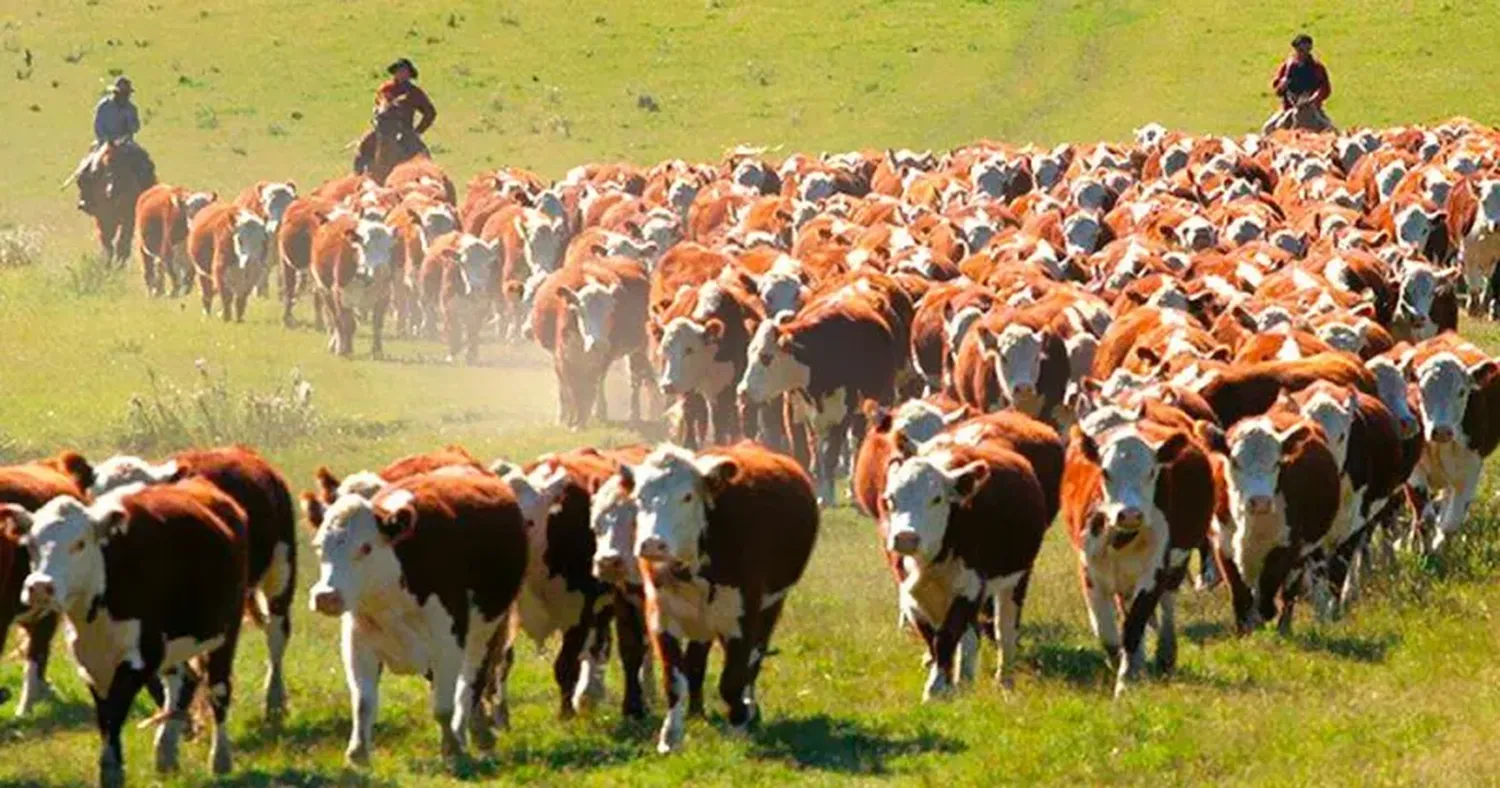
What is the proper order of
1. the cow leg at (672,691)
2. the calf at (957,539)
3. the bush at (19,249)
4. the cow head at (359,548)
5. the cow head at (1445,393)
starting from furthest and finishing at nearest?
1. the bush at (19,249)
2. the cow head at (1445,393)
3. the calf at (957,539)
4. the cow leg at (672,691)
5. the cow head at (359,548)

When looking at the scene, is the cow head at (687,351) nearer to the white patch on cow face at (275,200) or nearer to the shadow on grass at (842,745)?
the shadow on grass at (842,745)

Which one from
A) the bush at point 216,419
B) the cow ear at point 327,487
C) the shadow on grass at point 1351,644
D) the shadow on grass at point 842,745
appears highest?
the cow ear at point 327,487

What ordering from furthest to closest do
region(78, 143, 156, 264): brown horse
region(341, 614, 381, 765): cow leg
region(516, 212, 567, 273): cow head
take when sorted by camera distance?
1. region(78, 143, 156, 264): brown horse
2. region(516, 212, 567, 273): cow head
3. region(341, 614, 381, 765): cow leg

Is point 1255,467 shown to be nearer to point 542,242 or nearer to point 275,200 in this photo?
point 542,242

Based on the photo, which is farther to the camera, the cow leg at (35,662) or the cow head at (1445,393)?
the cow head at (1445,393)

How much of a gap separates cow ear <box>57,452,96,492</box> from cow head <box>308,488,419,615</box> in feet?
7.19

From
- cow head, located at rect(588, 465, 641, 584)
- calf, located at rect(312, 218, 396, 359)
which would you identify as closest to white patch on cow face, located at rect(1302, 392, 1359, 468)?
cow head, located at rect(588, 465, 641, 584)

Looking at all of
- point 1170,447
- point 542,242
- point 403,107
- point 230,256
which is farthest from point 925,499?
point 403,107

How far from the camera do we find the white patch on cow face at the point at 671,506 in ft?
44.1

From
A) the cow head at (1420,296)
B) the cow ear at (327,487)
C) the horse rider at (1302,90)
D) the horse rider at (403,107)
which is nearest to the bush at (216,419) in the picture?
the cow head at (1420,296)

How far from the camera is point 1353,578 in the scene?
17562mm

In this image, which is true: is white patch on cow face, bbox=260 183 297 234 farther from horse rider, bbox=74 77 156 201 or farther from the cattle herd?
horse rider, bbox=74 77 156 201

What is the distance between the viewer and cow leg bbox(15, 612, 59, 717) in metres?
14.7

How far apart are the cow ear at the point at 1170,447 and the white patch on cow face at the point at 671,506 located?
8.39 feet
